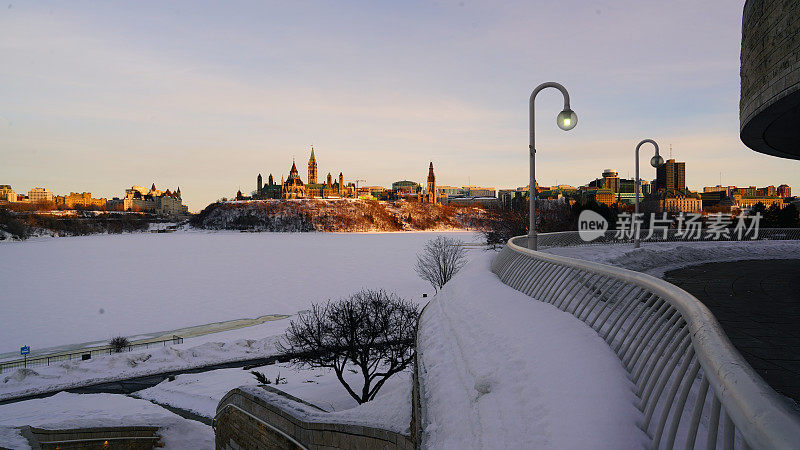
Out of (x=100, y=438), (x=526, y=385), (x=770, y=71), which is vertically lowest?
(x=100, y=438)

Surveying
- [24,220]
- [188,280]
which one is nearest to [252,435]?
[188,280]

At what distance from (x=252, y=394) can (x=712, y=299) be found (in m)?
13.8

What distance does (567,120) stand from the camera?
13.0m

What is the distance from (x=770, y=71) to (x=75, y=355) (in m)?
39.6

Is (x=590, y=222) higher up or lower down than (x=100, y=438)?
higher up

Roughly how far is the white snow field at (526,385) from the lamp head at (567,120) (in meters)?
6.06

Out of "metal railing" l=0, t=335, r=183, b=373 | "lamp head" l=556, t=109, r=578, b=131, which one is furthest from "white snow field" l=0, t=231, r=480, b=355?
"lamp head" l=556, t=109, r=578, b=131

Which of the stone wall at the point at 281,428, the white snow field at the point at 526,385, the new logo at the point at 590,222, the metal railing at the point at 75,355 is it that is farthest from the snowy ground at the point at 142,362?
the new logo at the point at 590,222

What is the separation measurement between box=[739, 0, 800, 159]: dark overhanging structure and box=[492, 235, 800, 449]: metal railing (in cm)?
964

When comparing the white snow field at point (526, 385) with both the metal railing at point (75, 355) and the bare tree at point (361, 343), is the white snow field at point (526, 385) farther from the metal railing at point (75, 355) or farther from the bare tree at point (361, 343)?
the metal railing at point (75, 355)

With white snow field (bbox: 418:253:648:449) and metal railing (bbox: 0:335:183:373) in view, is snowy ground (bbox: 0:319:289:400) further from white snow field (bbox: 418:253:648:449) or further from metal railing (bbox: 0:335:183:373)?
white snow field (bbox: 418:253:648:449)

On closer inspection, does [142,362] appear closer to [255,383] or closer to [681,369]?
[255,383]

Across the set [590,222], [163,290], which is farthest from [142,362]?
[590,222]

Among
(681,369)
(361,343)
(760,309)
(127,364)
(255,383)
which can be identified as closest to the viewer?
(681,369)
